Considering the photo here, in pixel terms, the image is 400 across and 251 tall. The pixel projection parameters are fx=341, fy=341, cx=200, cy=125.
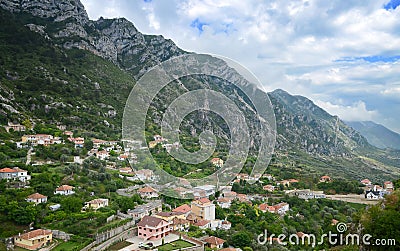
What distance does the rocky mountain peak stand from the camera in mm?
60044

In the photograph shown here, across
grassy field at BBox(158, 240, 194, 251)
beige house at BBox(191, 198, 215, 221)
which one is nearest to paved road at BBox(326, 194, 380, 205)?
beige house at BBox(191, 198, 215, 221)

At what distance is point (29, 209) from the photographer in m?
14.6

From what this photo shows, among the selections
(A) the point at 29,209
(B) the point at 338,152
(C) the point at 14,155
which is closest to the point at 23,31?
(C) the point at 14,155

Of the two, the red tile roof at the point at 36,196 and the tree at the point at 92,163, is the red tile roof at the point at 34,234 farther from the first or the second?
the tree at the point at 92,163

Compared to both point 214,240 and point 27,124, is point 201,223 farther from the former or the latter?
point 27,124

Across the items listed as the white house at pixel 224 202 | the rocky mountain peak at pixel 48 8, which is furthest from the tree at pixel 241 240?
the rocky mountain peak at pixel 48 8

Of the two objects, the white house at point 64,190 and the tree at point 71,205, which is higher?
the white house at point 64,190

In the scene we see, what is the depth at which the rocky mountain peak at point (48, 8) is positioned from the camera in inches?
2364

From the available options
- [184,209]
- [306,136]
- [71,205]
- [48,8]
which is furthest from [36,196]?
[306,136]

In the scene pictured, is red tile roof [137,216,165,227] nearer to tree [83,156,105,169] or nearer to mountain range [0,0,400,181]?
tree [83,156,105,169]

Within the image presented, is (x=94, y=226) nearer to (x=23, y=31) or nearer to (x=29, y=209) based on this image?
(x=29, y=209)

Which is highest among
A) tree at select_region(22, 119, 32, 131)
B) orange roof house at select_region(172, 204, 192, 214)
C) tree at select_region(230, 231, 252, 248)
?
tree at select_region(22, 119, 32, 131)

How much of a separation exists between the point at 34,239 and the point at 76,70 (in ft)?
133

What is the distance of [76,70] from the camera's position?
50000 millimetres
